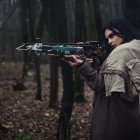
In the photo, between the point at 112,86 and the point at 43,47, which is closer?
the point at 112,86

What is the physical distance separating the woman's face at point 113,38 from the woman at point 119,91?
0.29 ft

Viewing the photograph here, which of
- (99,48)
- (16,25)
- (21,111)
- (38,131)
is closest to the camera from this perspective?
(99,48)

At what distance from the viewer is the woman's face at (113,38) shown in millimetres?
5449

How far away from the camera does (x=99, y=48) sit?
5742 mm

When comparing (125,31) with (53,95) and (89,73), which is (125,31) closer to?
(89,73)

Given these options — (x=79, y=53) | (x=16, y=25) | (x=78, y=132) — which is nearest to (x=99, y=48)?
(x=79, y=53)

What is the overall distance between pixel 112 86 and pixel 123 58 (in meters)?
0.32

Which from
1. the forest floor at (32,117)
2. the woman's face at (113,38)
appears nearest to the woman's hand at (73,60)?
the woman's face at (113,38)

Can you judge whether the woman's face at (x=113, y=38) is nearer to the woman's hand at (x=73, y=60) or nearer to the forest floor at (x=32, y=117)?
the woman's hand at (x=73, y=60)

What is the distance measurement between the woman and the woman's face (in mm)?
89

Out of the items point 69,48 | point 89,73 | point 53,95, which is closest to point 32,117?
point 53,95

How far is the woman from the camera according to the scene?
5.15 meters

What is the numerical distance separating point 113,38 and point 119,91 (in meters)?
0.68

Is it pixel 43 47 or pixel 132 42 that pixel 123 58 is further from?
pixel 43 47
